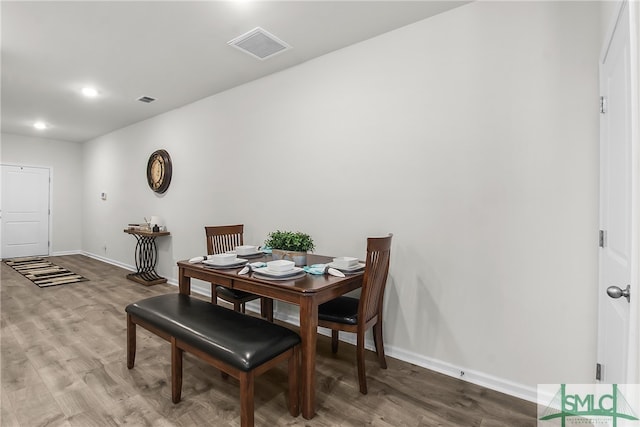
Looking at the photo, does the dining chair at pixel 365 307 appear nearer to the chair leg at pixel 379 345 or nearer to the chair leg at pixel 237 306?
the chair leg at pixel 379 345

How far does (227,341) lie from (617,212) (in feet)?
6.38

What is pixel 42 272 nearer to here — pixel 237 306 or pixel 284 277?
pixel 237 306

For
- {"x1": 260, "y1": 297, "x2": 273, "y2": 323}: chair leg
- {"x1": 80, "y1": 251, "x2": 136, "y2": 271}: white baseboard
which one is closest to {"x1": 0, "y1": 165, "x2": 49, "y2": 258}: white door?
{"x1": 80, "y1": 251, "x2": 136, "y2": 271}: white baseboard

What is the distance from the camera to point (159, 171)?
480 centimetres

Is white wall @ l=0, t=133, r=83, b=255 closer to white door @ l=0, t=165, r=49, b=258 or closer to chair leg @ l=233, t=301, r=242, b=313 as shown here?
white door @ l=0, t=165, r=49, b=258

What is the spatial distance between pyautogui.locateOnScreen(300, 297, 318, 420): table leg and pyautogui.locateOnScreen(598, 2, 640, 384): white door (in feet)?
4.20

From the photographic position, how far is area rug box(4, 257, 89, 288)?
15.3 feet

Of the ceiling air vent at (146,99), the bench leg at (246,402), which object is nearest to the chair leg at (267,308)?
the bench leg at (246,402)

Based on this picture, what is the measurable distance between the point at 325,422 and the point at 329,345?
0.97 meters

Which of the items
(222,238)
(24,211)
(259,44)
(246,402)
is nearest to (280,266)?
(246,402)

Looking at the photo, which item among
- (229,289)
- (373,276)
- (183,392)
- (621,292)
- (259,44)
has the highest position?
(259,44)

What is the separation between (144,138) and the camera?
203 inches

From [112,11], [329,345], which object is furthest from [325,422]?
[112,11]

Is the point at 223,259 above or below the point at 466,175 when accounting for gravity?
below
